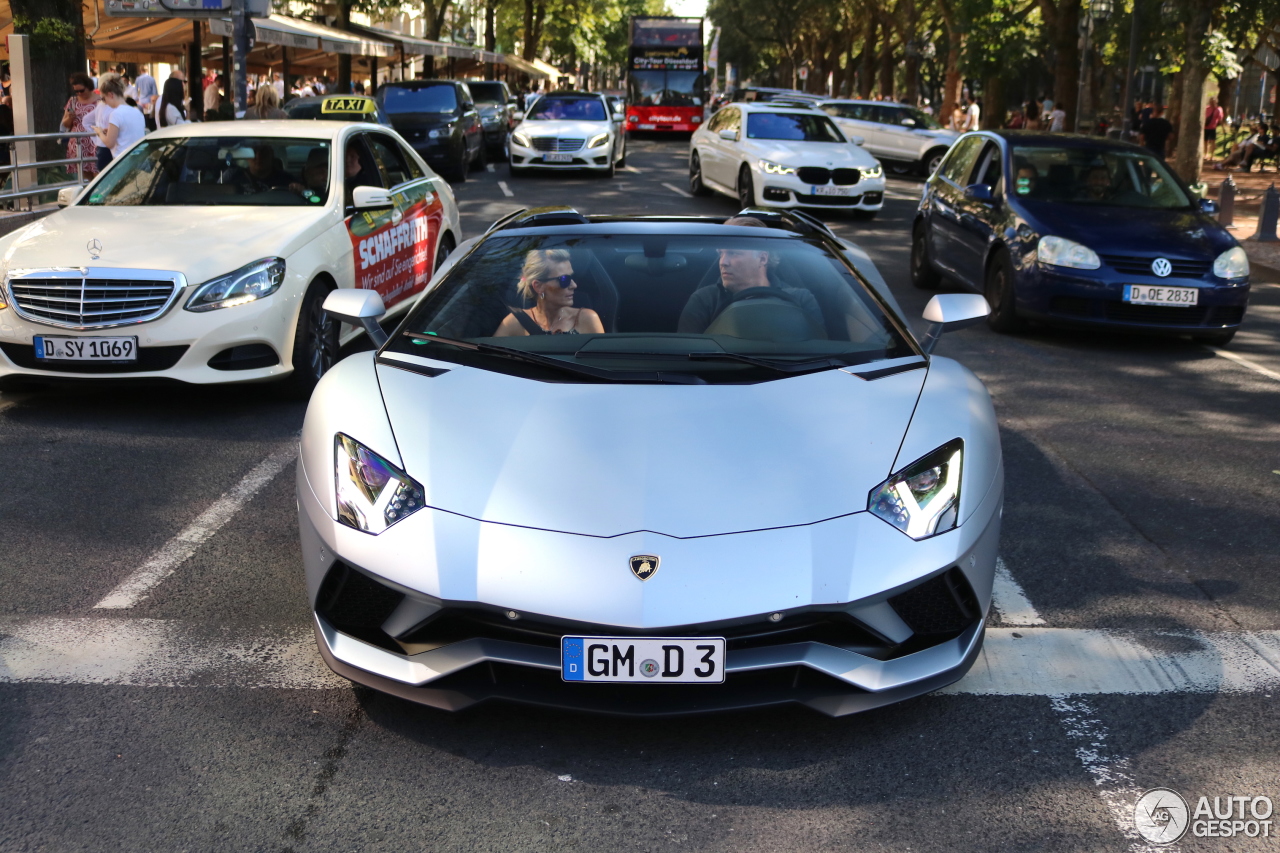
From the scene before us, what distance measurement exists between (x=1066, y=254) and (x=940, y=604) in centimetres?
684

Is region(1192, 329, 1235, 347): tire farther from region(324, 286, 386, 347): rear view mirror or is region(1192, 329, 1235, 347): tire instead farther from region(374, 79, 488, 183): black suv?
region(374, 79, 488, 183): black suv

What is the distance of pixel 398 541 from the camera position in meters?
3.33

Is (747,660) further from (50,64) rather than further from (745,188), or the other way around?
(50,64)

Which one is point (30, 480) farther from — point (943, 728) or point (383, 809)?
point (943, 728)

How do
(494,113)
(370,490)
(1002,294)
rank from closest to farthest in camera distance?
(370,490)
(1002,294)
(494,113)

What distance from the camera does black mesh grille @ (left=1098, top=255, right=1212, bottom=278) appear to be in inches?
369

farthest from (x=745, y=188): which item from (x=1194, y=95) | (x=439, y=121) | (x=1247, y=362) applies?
(x=1247, y=362)

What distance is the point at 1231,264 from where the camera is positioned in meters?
9.52

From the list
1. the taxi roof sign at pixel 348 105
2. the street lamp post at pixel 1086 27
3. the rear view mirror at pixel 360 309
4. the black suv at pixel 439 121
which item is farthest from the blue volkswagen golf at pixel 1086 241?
the street lamp post at pixel 1086 27

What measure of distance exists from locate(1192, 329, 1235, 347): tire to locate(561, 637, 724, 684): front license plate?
7836mm

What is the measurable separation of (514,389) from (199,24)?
2415 centimetres

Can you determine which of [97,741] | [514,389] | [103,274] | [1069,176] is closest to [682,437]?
[514,389]

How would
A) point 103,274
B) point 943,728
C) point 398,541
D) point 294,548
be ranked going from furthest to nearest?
point 103,274 < point 294,548 < point 943,728 < point 398,541

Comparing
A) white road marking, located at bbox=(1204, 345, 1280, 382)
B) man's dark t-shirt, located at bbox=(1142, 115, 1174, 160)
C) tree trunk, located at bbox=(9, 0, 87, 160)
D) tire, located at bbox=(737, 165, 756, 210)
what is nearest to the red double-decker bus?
man's dark t-shirt, located at bbox=(1142, 115, 1174, 160)
